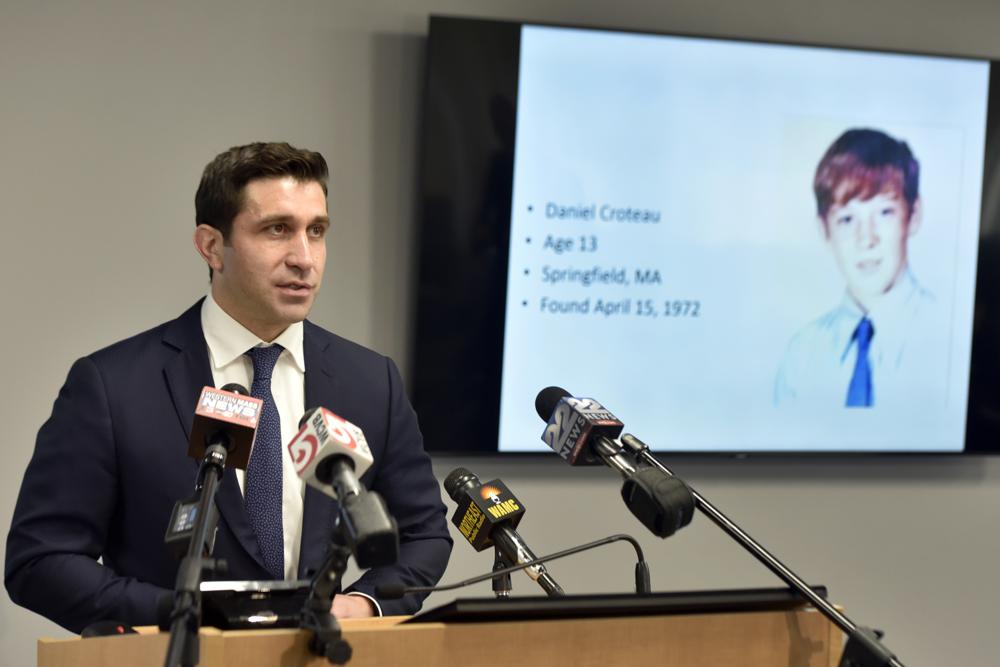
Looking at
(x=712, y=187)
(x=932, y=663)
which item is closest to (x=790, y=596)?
(x=712, y=187)

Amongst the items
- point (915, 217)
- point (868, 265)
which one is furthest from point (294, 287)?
point (915, 217)

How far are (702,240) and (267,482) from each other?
80.3 inches

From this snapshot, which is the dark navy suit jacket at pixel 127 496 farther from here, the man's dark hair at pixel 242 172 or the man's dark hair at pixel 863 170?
the man's dark hair at pixel 863 170

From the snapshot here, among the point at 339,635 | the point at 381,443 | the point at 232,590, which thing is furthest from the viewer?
the point at 381,443

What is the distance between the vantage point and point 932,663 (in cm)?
427

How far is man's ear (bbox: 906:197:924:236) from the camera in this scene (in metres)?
4.03

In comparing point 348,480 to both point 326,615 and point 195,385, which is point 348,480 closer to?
point 326,615

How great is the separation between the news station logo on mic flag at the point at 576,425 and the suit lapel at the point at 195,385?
0.68 m

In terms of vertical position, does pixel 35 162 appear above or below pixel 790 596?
above

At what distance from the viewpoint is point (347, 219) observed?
3688 millimetres

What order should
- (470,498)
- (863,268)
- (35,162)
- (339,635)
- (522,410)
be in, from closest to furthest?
(339,635) → (470,498) → (35,162) → (522,410) → (863,268)

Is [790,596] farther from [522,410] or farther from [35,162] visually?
[35,162]

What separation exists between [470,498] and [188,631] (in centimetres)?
81

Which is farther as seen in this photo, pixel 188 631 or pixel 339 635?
pixel 339 635
